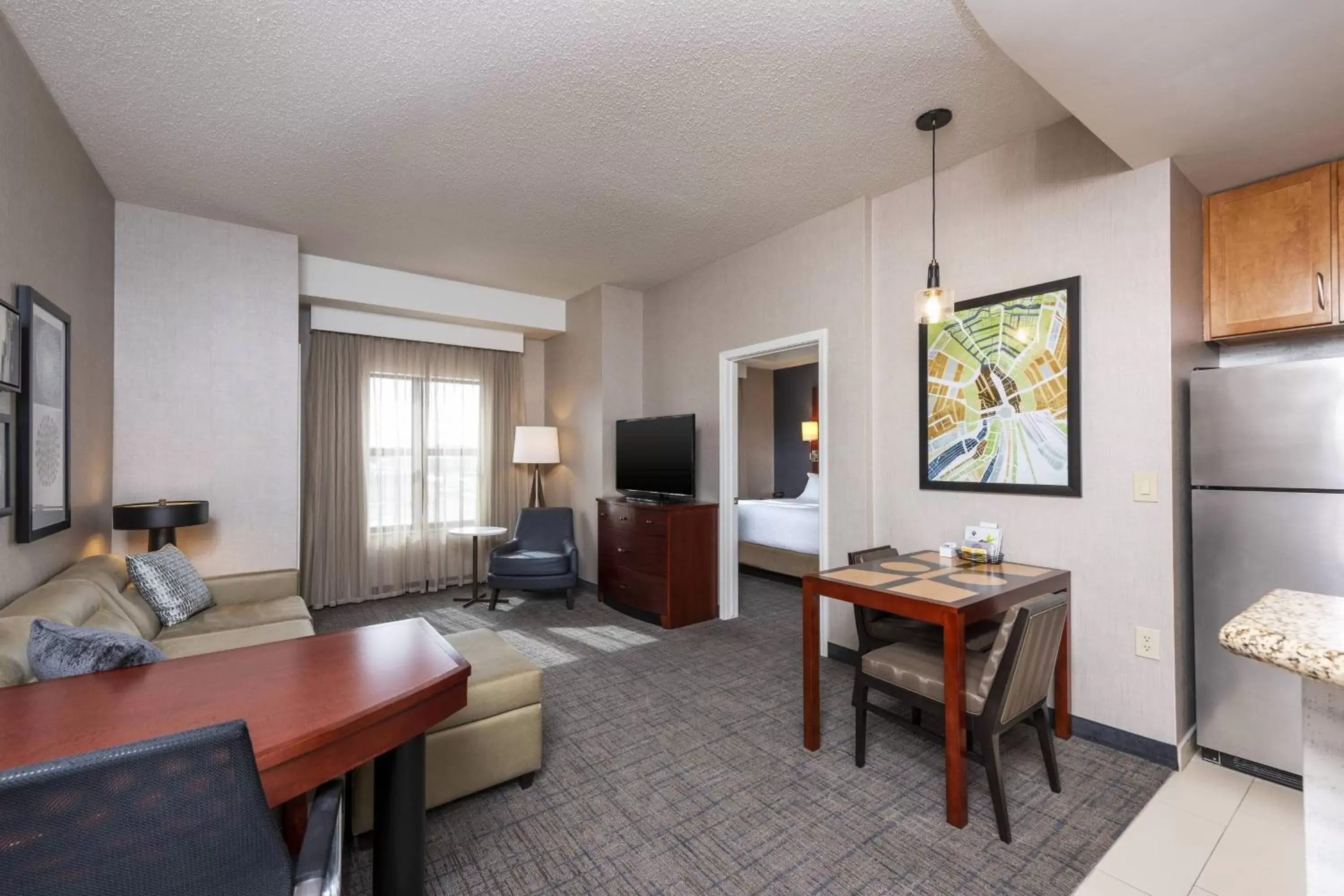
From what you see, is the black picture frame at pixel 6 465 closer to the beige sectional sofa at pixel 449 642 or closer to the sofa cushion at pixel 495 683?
the beige sectional sofa at pixel 449 642

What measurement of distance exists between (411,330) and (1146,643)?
5.33m

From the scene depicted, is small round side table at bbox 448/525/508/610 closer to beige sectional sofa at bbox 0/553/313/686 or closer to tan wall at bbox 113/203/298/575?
tan wall at bbox 113/203/298/575

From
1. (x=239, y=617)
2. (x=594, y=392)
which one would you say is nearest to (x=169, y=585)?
(x=239, y=617)

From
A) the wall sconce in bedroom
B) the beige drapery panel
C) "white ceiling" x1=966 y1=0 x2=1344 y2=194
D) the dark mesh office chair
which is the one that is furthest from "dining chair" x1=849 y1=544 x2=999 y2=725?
the wall sconce in bedroom

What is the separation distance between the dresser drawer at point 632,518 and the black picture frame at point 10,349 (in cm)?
318

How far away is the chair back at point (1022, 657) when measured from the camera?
1.83 m

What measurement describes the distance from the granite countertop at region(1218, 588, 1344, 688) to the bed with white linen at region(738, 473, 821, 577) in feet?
12.9

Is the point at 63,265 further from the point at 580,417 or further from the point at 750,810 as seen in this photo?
the point at 750,810

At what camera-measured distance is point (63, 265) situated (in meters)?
2.60

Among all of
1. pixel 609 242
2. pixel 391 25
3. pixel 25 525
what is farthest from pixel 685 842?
pixel 609 242

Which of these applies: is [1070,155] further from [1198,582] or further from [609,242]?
[609,242]

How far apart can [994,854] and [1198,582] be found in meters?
1.41

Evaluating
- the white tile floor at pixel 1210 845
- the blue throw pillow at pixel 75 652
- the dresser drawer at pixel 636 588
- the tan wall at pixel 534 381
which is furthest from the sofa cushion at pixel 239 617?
the white tile floor at pixel 1210 845

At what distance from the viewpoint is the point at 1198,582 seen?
2336 mm
